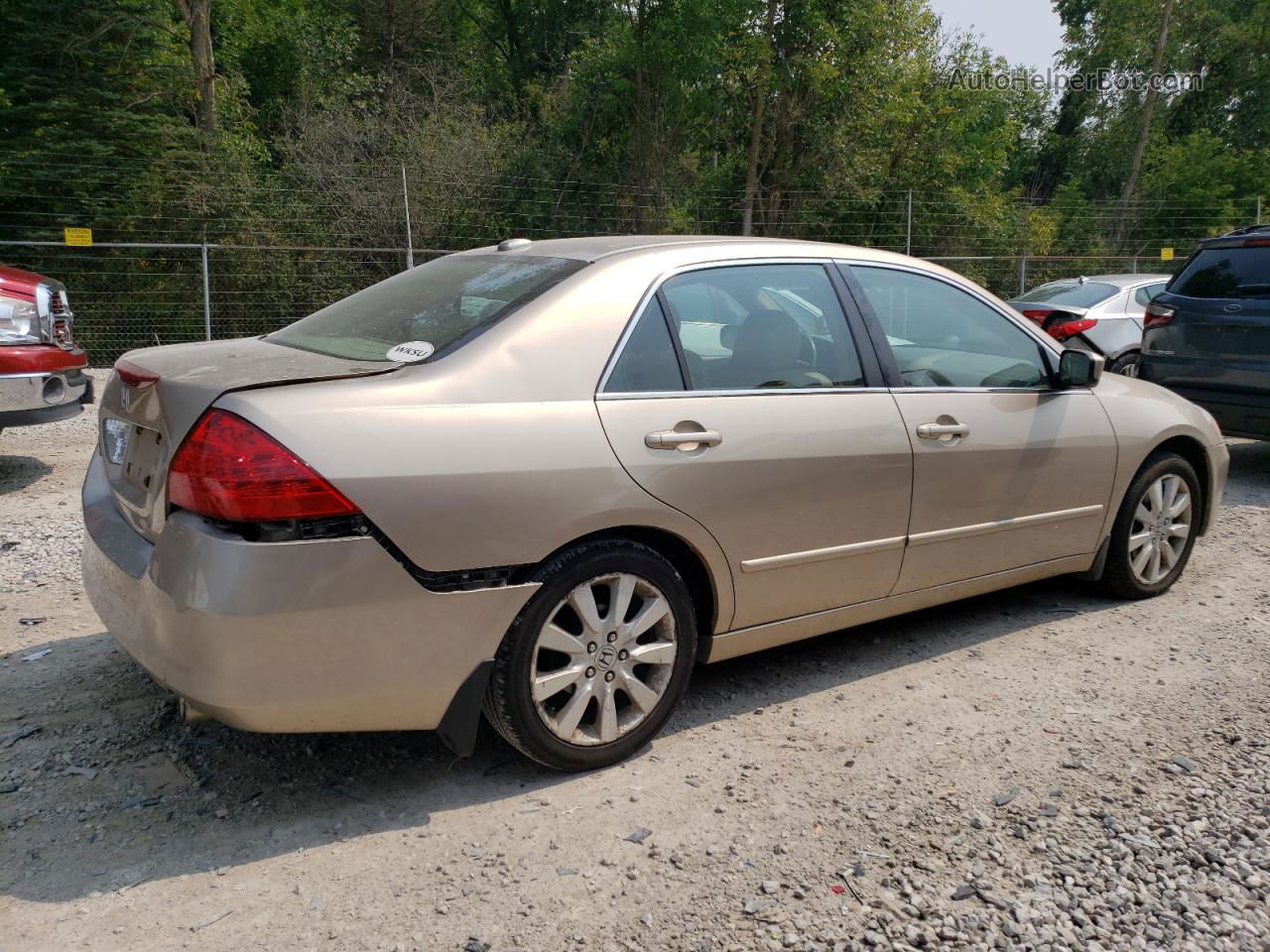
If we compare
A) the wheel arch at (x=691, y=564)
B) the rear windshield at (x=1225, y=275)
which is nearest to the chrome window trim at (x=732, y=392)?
the wheel arch at (x=691, y=564)

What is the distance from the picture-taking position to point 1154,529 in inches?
197

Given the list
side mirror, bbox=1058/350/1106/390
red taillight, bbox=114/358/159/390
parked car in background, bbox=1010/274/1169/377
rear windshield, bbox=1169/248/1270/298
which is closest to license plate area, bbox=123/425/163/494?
red taillight, bbox=114/358/159/390

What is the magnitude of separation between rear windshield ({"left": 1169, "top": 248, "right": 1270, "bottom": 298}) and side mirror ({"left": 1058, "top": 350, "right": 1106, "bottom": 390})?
3.89m

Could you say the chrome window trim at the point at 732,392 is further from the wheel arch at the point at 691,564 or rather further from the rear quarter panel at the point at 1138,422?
the rear quarter panel at the point at 1138,422

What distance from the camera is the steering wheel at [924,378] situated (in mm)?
4031

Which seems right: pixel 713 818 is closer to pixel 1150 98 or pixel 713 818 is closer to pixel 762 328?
pixel 762 328

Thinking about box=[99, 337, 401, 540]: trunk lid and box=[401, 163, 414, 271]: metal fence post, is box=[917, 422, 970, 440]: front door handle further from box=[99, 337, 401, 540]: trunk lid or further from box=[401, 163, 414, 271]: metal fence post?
box=[401, 163, 414, 271]: metal fence post

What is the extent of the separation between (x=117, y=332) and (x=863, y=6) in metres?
15.3

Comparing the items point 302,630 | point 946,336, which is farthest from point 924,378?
point 302,630

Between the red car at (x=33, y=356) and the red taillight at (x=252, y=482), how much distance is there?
4.63m

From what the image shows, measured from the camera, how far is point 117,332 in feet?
50.2

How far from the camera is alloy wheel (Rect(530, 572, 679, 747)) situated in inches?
123

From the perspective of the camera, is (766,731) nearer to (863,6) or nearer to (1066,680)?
(1066,680)

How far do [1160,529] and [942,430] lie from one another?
1.72 meters
